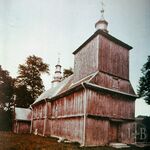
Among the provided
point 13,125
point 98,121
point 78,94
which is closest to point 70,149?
point 98,121

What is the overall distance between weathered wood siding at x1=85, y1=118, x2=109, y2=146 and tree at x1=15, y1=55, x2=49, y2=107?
1501 centimetres

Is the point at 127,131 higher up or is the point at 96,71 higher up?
the point at 96,71

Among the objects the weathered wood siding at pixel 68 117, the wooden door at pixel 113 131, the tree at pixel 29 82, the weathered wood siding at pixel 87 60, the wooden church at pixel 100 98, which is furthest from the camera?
the tree at pixel 29 82

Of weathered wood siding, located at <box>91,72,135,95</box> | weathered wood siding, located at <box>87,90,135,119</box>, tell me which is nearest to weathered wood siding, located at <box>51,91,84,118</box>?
weathered wood siding, located at <box>87,90,135,119</box>

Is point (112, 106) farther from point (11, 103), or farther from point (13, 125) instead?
Answer: point (11, 103)

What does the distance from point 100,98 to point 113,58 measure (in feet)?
7.78

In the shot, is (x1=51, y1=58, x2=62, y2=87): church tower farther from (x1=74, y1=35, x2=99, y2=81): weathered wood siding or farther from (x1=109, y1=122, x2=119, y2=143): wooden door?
(x1=109, y1=122, x2=119, y2=143): wooden door

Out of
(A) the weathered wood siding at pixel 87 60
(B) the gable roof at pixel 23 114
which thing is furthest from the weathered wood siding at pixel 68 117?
(B) the gable roof at pixel 23 114

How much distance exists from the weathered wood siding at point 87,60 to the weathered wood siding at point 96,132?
96.8 inches

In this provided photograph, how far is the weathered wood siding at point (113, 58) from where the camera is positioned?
10391 mm

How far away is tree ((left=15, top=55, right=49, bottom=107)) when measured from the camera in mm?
23888

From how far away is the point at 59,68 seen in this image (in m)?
22.5

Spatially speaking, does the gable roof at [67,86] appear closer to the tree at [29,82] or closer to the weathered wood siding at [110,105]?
the weathered wood siding at [110,105]

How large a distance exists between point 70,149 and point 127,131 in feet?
14.7
